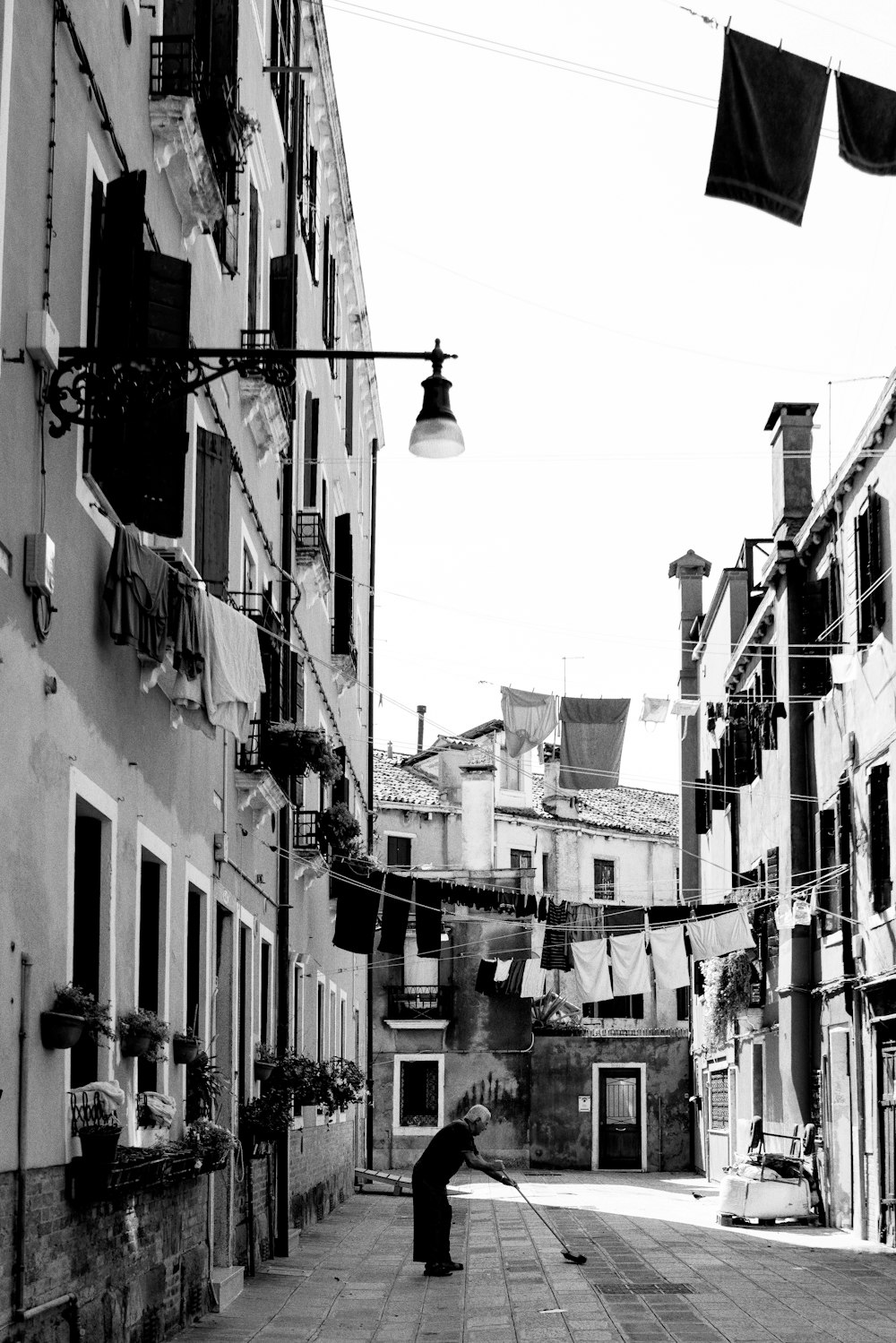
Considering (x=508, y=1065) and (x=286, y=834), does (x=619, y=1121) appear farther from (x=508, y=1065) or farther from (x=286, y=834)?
(x=286, y=834)

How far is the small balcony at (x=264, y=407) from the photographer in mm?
16359

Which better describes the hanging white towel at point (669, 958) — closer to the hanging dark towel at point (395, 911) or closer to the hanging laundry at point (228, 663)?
the hanging dark towel at point (395, 911)

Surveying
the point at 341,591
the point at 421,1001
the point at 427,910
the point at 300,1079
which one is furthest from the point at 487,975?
the point at 300,1079

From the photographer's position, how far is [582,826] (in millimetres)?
54750

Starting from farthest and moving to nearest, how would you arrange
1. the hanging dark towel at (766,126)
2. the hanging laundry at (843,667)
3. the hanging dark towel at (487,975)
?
the hanging dark towel at (487,975) → the hanging laundry at (843,667) → the hanging dark towel at (766,126)

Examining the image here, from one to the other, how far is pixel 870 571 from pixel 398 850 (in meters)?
31.7

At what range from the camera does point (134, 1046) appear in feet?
34.5

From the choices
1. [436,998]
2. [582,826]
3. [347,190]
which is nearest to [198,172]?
[347,190]

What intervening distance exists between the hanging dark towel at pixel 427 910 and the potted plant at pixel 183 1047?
15.2 m

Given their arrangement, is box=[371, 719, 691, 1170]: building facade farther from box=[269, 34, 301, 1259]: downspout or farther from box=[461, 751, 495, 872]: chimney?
box=[269, 34, 301, 1259]: downspout

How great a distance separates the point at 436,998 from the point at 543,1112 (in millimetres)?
3664

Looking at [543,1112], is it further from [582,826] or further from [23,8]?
[23,8]

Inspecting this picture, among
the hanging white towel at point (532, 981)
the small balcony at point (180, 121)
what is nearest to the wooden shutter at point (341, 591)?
the small balcony at point (180, 121)

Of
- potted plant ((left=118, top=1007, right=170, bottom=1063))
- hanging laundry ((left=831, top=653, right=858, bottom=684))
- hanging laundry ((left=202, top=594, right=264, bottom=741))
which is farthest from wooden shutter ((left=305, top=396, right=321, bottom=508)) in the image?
potted plant ((left=118, top=1007, right=170, bottom=1063))
